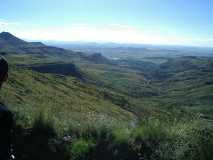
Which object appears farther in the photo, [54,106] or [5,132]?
[54,106]

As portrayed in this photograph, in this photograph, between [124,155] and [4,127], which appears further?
[124,155]

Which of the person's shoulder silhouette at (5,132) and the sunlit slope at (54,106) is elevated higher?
the person's shoulder silhouette at (5,132)

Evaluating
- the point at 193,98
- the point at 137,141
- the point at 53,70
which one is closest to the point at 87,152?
the point at 137,141

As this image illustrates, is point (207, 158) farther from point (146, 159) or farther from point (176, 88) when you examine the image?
point (176, 88)

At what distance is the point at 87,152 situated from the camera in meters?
7.14

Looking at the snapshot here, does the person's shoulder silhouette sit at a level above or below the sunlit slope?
above

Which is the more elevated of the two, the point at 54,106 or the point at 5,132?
the point at 5,132

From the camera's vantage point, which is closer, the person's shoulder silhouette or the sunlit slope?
the person's shoulder silhouette

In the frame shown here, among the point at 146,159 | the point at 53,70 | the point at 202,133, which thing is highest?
the point at 202,133

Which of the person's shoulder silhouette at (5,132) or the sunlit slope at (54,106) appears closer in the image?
the person's shoulder silhouette at (5,132)

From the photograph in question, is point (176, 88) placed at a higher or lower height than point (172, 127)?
lower

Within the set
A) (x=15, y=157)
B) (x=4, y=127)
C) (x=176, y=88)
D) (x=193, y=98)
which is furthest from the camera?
(x=176, y=88)

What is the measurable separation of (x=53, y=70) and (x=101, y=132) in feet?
426

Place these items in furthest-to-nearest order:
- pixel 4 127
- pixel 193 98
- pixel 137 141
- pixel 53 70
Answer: pixel 193 98 < pixel 53 70 < pixel 137 141 < pixel 4 127
